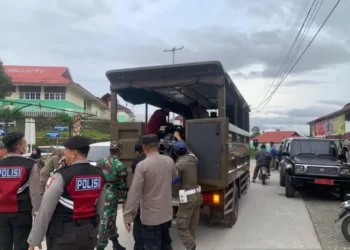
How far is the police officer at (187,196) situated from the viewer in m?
5.31

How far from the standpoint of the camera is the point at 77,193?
10.6 ft

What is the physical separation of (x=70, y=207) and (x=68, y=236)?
0.25 metres

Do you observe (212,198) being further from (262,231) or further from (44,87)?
(44,87)

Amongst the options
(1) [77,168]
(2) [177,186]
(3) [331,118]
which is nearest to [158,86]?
(2) [177,186]

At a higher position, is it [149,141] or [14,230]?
[149,141]

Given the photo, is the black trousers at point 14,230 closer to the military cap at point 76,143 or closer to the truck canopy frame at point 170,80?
the military cap at point 76,143

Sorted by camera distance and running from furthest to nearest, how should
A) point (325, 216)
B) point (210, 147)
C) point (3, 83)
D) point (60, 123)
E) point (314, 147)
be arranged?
point (3, 83)
point (60, 123)
point (314, 147)
point (325, 216)
point (210, 147)

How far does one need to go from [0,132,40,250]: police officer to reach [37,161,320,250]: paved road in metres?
2.19

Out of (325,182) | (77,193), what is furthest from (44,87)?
(77,193)

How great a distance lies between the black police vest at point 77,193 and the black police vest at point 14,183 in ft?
3.45

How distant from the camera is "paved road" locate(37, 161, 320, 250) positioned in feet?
20.6

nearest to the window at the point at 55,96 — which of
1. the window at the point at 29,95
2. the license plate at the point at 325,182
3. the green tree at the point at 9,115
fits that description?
the window at the point at 29,95

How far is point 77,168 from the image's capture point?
3.28 meters

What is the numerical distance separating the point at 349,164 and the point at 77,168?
9.56 m
